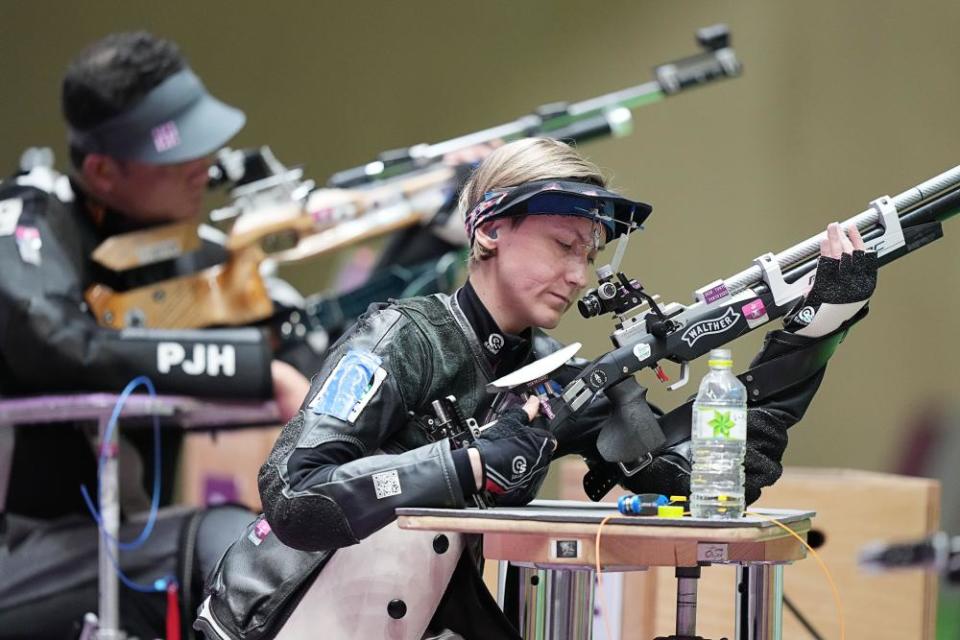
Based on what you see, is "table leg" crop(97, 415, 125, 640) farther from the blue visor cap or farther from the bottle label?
the bottle label

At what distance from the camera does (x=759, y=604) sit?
249 centimetres

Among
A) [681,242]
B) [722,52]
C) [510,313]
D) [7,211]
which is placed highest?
[722,52]

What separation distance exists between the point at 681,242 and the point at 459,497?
3.40 metres

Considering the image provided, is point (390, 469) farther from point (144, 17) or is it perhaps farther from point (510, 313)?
point (144, 17)

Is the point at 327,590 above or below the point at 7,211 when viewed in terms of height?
Result: below

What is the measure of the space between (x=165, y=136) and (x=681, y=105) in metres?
2.25

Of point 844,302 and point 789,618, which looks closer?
point 844,302

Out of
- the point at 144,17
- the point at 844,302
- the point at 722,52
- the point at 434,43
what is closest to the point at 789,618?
the point at 844,302

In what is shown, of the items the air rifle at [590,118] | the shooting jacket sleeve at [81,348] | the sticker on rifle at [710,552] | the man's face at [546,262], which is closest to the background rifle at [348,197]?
the air rifle at [590,118]

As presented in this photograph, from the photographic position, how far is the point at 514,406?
2.51 metres

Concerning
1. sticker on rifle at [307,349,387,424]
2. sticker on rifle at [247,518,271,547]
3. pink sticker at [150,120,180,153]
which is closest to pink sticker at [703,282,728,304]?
sticker on rifle at [307,349,387,424]

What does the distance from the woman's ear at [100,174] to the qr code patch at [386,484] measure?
2326 mm

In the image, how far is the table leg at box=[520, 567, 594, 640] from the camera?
97.1 inches

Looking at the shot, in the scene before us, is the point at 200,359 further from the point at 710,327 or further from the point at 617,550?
the point at 617,550
